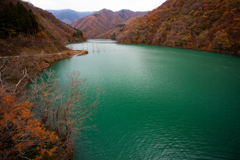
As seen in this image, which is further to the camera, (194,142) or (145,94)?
(145,94)

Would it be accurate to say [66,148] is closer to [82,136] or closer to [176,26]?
[82,136]

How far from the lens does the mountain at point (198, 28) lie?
39.0 metres

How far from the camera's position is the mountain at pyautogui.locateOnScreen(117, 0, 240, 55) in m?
39.0

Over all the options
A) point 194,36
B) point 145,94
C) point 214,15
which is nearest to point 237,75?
point 145,94

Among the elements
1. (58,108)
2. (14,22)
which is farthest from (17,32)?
(58,108)

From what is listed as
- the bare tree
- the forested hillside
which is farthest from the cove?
the forested hillside

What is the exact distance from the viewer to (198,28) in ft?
173

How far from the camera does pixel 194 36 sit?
53.3 m

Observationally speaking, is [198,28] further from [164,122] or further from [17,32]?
[17,32]

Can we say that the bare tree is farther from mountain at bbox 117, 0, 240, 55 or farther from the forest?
mountain at bbox 117, 0, 240, 55

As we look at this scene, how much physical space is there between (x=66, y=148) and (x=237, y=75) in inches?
1246

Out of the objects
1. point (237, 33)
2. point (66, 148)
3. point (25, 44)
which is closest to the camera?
point (66, 148)

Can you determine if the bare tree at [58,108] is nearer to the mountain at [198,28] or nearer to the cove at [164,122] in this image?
the cove at [164,122]

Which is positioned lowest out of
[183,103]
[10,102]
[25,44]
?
[183,103]
